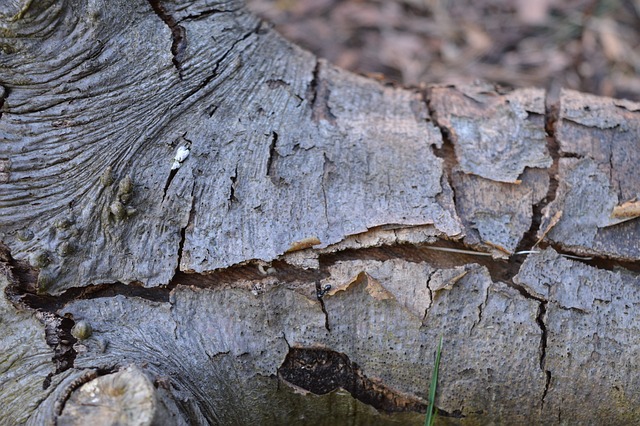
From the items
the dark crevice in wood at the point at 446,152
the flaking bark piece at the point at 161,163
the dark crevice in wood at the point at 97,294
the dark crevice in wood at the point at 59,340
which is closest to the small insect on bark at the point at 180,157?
the flaking bark piece at the point at 161,163

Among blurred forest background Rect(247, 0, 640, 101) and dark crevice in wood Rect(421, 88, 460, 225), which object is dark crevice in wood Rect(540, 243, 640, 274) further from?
blurred forest background Rect(247, 0, 640, 101)

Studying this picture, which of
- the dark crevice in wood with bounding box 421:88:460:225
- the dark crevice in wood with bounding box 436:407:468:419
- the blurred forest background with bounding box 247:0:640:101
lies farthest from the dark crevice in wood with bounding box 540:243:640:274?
the blurred forest background with bounding box 247:0:640:101

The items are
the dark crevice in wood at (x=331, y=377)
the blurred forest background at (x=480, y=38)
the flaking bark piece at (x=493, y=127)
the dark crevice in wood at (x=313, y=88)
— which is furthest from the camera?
the blurred forest background at (x=480, y=38)

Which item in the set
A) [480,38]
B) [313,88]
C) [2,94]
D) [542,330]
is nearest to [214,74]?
[313,88]

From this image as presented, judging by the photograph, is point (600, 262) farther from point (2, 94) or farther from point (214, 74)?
point (2, 94)

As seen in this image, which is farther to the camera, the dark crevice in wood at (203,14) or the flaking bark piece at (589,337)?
the dark crevice in wood at (203,14)

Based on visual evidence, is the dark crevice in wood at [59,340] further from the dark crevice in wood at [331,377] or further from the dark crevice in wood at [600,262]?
the dark crevice in wood at [600,262]

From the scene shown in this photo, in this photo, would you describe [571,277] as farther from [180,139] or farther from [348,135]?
[180,139]
